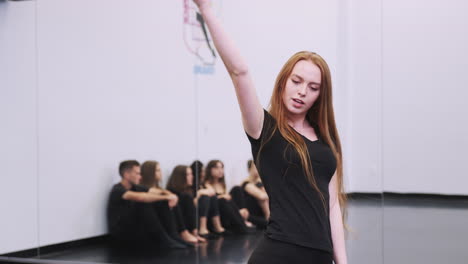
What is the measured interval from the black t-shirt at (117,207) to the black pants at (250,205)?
893mm

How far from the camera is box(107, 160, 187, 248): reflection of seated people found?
549 cm

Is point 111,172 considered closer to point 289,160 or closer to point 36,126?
point 36,126

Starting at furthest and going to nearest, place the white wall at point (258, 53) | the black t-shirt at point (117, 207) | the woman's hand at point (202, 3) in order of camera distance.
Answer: the black t-shirt at point (117, 207), the white wall at point (258, 53), the woman's hand at point (202, 3)

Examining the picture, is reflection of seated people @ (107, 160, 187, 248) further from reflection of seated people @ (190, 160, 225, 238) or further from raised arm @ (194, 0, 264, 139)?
raised arm @ (194, 0, 264, 139)

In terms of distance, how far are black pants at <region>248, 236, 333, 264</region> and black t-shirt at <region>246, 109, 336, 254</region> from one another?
0.04 ft

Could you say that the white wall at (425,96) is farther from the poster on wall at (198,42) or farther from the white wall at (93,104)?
the white wall at (93,104)

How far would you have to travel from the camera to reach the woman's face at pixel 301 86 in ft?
5.21

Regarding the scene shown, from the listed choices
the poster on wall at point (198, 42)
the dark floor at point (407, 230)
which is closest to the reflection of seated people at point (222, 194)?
the poster on wall at point (198, 42)

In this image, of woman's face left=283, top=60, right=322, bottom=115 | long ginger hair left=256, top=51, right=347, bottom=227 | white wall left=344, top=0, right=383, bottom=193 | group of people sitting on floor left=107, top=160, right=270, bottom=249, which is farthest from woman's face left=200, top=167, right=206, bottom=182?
woman's face left=283, top=60, right=322, bottom=115

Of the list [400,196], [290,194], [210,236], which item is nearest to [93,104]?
[210,236]

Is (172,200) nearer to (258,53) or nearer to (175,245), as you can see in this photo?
(175,245)

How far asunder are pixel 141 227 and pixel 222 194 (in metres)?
0.81

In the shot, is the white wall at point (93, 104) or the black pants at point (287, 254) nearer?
the black pants at point (287, 254)

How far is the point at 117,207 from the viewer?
5.63 m
